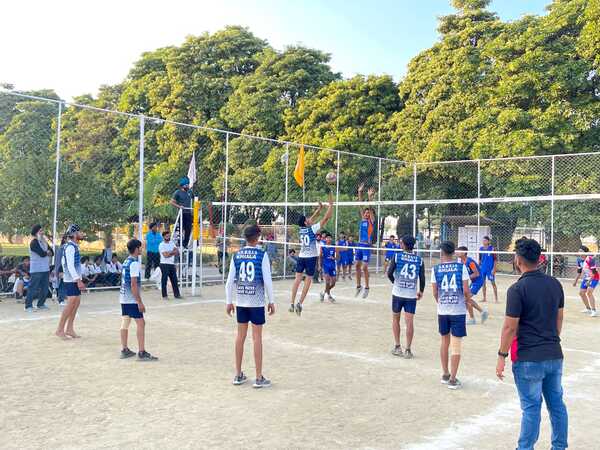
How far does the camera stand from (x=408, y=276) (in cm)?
792

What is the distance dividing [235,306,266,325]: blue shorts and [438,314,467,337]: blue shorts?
2.08 meters

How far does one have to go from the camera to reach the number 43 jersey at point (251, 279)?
21.3 feet

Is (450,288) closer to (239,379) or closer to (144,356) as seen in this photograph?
(239,379)

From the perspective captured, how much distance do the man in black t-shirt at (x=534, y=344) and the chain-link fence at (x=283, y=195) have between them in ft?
33.7

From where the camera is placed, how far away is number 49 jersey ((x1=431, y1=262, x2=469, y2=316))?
673 centimetres

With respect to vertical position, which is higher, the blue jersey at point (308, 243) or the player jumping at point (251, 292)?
the blue jersey at point (308, 243)

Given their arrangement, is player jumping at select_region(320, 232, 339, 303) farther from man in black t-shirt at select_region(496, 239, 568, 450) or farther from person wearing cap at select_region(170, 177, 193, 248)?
man in black t-shirt at select_region(496, 239, 568, 450)

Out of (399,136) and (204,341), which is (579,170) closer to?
(399,136)

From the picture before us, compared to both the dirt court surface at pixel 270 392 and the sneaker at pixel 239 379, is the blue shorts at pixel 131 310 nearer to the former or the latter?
the dirt court surface at pixel 270 392

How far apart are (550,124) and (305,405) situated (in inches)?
767

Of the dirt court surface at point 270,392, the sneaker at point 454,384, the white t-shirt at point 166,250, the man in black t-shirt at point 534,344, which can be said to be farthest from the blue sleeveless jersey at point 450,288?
the white t-shirt at point 166,250

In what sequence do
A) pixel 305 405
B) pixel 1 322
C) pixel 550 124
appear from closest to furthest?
pixel 305 405 < pixel 1 322 < pixel 550 124

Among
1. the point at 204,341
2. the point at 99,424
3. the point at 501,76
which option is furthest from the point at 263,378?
Answer: the point at 501,76

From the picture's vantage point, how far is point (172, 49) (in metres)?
34.2
